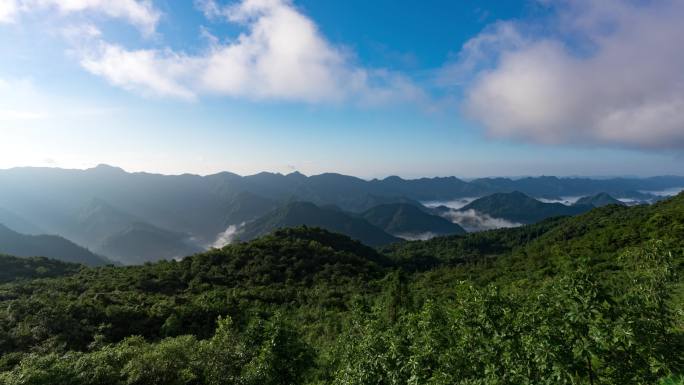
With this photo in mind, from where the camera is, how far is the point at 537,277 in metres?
53.2

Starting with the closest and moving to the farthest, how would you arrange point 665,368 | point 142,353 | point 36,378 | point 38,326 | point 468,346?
1. point 665,368
2. point 468,346
3. point 36,378
4. point 142,353
5. point 38,326

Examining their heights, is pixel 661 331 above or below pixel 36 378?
above

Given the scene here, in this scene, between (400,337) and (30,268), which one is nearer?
(400,337)

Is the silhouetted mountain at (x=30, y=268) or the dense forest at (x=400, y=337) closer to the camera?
the dense forest at (x=400, y=337)

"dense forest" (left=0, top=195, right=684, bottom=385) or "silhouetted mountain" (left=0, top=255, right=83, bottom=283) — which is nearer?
"dense forest" (left=0, top=195, right=684, bottom=385)

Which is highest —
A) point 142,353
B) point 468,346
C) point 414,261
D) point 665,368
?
point 665,368

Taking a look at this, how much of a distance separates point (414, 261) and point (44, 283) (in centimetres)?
13590

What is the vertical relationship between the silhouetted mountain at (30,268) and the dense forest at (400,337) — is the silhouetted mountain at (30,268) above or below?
below

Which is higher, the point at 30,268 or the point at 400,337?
the point at 400,337

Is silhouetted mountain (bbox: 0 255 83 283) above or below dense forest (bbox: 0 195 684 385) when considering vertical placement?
below

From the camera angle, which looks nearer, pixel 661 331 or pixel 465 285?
pixel 661 331

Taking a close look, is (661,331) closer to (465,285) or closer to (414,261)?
(465,285)

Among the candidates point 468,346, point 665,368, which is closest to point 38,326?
point 468,346

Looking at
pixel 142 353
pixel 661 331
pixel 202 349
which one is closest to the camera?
pixel 661 331
